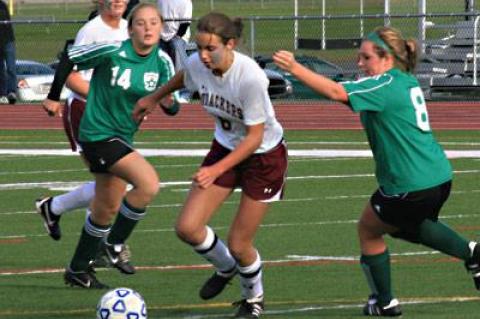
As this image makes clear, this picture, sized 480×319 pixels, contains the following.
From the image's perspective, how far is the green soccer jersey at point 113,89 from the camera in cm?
1103

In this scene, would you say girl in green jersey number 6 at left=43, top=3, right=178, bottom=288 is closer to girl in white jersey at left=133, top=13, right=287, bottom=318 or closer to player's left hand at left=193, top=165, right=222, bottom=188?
girl in white jersey at left=133, top=13, right=287, bottom=318

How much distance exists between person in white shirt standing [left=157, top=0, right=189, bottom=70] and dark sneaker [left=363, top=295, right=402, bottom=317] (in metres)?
14.1

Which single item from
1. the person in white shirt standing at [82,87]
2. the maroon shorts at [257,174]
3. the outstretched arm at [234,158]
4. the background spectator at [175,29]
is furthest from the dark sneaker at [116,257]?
the background spectator at [175,29]

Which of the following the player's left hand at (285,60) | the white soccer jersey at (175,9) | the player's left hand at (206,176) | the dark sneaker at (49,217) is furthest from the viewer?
the white soccer jersey at (175,9)

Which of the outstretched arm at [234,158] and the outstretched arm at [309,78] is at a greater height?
the outstretched arm at [309,78]

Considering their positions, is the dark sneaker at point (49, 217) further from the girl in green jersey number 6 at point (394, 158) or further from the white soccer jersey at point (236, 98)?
the girl in green jersey number 6 at point (394, 158)

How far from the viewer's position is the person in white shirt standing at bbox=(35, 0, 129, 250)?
465 inches

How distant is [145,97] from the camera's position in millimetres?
10555

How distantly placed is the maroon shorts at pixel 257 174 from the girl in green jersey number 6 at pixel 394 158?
0.59 m

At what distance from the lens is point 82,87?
1212 centimetres

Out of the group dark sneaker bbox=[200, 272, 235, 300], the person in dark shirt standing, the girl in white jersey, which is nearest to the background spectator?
the person in dark shirt standing

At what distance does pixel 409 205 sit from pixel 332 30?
143 ft

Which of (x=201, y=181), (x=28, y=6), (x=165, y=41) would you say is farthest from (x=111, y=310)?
(x=28, y=6)

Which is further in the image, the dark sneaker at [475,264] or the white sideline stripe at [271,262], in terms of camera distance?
the white sideline stripe at [271,262]
